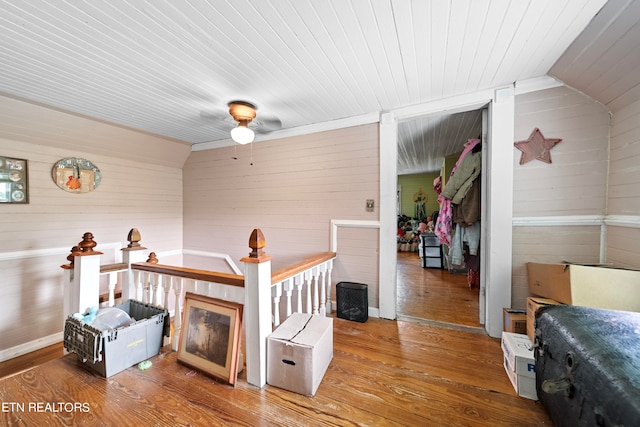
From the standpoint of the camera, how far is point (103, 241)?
307cm

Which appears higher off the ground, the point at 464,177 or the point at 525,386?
the point at 464,177

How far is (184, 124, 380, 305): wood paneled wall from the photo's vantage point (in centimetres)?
264

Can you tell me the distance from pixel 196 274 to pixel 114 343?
1.96 ft

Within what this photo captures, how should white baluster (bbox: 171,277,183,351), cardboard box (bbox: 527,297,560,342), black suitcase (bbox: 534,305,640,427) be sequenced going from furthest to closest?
white baluster (bbox: 171,277,183,351)
cardboard box (bbox: 527,297,560,342)
black suitcase (bbox: 534,305,640,427)

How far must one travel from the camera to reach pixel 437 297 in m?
3.08

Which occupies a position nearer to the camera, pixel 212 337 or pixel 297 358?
pixel 297 358

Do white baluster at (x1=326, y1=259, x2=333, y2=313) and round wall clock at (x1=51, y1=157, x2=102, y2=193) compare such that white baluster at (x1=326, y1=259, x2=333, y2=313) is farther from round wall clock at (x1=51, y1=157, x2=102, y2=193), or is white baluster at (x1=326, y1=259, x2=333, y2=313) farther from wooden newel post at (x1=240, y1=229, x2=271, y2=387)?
round wall clock at (x1=51, y1=157, x2=102, y2=193)

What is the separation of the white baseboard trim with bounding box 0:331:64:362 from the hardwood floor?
1.55m

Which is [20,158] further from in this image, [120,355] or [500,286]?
[500,286]

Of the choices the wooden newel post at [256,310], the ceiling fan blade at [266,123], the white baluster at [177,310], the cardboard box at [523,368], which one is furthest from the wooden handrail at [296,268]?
the ceiling fan blade at [266,123]

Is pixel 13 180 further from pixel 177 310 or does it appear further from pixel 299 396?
pixel 299 396

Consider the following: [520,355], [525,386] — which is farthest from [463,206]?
[525,386]

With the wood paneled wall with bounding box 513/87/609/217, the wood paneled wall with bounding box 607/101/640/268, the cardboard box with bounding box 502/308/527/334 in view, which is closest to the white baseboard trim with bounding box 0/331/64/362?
the cardboard box with bounding box 502/308/527/334

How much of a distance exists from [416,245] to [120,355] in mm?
6578
